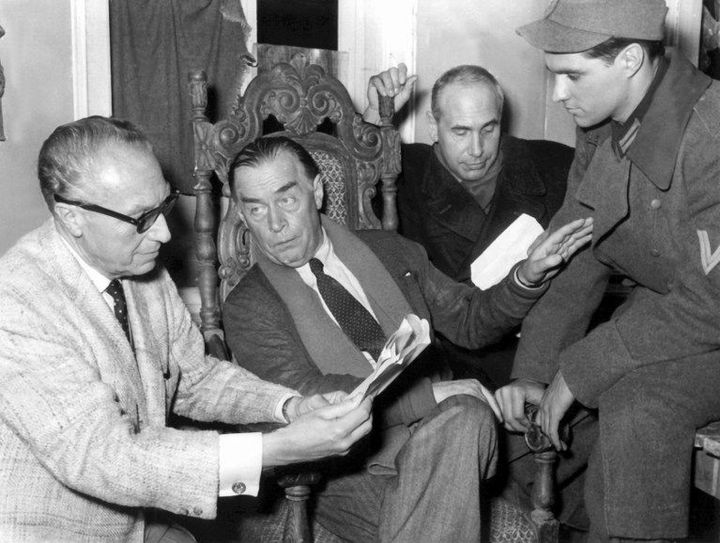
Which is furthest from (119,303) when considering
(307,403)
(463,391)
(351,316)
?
(463,391)

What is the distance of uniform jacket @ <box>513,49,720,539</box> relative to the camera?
1.93m

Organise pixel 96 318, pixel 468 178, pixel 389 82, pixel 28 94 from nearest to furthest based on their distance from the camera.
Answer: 1. pixel 96 318
2. pixel 389 82
3. pixel 28 94
4. pixel 468 178

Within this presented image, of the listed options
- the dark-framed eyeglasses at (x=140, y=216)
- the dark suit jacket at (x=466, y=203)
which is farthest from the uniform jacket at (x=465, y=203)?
the dark-framed eyeglasses at (x=140, y=216)

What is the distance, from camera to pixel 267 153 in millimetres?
2576

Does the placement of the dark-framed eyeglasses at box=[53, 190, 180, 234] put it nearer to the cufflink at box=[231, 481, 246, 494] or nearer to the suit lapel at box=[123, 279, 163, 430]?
the suit lapel at box=[123, 279, 163, 430]

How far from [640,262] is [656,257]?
0.06 meters

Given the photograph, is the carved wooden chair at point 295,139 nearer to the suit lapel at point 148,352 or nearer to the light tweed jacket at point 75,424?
the suit lapel at point 148,352

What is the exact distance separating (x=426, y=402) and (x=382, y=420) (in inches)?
5.3

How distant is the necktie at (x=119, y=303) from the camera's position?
6.30ft

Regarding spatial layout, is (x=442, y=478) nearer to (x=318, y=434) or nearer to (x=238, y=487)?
(x=318, y=434)

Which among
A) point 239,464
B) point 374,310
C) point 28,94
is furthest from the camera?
point 28,94

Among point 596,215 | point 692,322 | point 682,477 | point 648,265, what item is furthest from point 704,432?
point 596,215

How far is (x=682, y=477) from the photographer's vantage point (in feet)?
6.28

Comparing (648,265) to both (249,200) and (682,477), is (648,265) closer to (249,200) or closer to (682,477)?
(682,477)
